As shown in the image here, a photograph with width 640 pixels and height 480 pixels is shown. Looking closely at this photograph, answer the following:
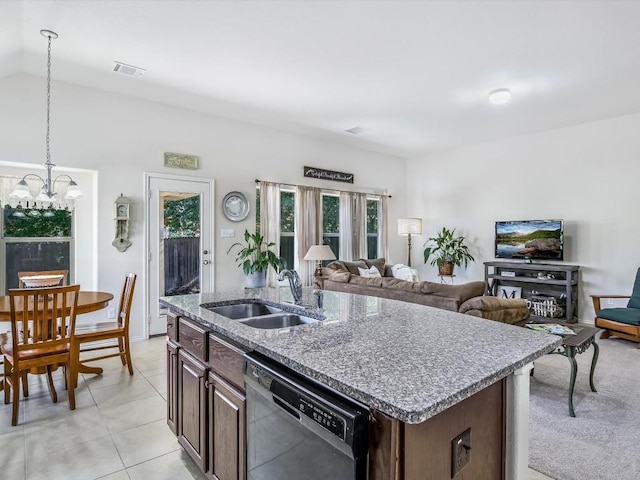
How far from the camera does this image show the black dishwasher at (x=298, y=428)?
3.19 feet

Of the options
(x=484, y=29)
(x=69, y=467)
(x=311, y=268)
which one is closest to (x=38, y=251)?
(x=69, y=467)

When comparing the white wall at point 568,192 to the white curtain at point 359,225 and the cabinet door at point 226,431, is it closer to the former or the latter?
the white curtain at point 359,225

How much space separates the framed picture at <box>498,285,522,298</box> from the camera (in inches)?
237

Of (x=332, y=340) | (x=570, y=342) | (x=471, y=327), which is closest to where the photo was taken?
(x=332, y=340)

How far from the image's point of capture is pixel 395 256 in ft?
25.4

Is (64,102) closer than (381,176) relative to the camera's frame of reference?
Yes

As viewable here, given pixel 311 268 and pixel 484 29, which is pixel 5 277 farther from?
pixel 484 29

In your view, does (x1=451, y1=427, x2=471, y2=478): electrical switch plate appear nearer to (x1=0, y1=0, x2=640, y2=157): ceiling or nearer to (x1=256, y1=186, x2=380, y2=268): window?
(x1=0, y1=0, x2=640, y2=157): ceiling

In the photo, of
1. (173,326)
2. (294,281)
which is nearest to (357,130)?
(294,281)

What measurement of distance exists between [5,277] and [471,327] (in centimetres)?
495

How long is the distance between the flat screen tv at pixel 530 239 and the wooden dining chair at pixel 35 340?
19.9 ft

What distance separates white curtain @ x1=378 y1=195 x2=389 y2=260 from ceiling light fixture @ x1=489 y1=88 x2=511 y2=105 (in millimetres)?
3354

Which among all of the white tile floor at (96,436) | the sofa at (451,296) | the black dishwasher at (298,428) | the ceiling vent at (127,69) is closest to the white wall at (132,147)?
the ceiling vent at (127,69)

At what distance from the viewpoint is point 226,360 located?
1.64 m
